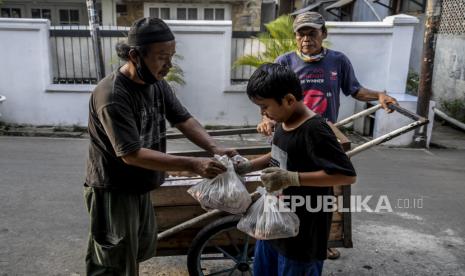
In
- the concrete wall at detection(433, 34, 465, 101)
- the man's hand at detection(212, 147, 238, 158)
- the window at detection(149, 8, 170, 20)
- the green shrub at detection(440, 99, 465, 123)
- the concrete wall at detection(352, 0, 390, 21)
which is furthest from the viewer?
the window at detection(149, 8, 170, 20)

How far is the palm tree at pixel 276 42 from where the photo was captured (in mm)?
7375

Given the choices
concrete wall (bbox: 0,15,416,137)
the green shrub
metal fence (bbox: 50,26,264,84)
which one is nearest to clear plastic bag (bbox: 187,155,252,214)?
concrete wall (bbox: 0,15,416,137)

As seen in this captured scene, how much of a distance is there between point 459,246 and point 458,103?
5983 mm

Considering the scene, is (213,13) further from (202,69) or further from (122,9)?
(202,69)

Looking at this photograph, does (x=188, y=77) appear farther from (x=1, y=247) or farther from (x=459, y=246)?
(x=459, y=246)

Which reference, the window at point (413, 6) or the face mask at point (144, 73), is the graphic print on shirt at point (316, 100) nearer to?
the face mask at point (144, 73)

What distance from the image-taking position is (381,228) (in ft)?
13.5

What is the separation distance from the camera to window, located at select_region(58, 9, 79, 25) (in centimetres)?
1515

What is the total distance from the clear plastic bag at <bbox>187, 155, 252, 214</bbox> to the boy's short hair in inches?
16.9

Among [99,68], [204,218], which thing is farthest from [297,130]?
[99,68]

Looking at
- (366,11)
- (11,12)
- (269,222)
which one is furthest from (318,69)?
(11,12)

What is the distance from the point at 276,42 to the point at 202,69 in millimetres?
1437

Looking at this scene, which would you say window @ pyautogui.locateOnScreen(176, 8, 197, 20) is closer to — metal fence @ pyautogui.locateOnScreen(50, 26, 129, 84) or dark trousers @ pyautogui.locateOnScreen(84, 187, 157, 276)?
metal fence @ pyautogui.locateOnScreen(50, 26, 129, 84)

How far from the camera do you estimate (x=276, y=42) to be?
7.45m
